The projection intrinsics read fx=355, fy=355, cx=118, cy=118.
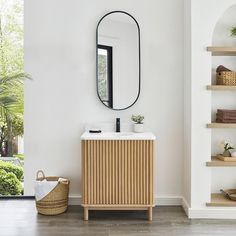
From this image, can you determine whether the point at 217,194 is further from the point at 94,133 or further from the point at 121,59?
→ the point at 121,59

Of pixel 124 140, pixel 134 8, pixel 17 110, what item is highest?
pixel 134 8

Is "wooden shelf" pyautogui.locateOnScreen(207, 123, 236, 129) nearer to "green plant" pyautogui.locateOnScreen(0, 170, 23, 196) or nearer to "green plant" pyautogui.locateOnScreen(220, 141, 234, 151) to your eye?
"green plant" pyautogui.locateOnScreen(220, 141, 234, 151)

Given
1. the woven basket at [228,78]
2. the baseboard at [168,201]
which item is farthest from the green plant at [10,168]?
the woven basket at [228,78]

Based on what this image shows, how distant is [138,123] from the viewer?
3654mm

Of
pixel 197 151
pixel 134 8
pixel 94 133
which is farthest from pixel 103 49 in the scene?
pixel 197 151

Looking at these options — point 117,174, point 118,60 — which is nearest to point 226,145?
point 117,174

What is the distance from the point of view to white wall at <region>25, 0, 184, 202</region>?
3697 millimetres

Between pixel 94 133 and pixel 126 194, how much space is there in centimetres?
67

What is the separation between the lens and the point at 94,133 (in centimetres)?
347

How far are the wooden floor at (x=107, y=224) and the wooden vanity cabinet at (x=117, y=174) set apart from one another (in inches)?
5.2

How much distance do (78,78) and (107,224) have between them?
151 centimetres

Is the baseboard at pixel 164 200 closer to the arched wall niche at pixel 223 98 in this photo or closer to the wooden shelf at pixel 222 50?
the arched wall niche at pixel 223 98

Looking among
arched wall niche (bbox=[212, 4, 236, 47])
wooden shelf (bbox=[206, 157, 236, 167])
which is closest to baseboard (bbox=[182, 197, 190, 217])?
wooden shelf (bbox=[206, 157, 236, 167])

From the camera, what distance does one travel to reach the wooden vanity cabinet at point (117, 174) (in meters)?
3.19
